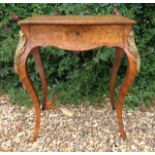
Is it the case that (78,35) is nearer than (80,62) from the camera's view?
Yes

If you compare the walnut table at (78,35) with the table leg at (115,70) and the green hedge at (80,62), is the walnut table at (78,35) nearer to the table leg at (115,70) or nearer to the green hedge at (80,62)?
the table leg at (115,70)

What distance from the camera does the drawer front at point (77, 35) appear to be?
6.82 feet

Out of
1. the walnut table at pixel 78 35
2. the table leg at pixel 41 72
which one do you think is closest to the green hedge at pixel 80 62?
the table leg at pixel 41 72

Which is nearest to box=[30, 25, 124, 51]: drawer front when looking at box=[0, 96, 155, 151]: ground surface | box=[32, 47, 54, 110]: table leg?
box=[32, 47, 54, 110]: table leg

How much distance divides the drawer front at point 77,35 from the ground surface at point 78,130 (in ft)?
2.26

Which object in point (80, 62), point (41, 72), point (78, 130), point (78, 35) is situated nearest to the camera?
point (78, 35)

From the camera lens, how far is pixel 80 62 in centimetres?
319

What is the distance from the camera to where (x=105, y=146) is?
7.89 feet

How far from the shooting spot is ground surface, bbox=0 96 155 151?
2416 mm

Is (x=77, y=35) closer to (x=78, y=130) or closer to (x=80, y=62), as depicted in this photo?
(x=78, y=130)

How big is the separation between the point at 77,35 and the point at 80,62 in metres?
1.11

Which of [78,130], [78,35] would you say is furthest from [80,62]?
[78,35]

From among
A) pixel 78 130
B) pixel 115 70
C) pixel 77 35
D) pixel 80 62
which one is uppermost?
pixel 77 35

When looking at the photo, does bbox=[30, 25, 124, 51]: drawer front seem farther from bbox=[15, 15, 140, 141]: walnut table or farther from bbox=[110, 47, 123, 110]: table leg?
bbox=[110, 47, 123, 110]: table leg
